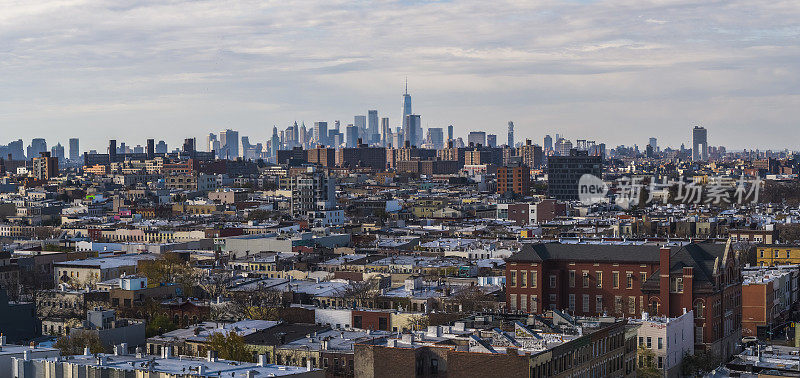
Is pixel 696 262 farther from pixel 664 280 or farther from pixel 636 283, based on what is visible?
pixel 636 283

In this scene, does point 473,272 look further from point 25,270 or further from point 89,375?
point 89,375

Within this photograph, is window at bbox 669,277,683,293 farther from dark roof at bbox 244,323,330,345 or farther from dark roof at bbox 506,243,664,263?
dark roof at bbox 244,323,330,345

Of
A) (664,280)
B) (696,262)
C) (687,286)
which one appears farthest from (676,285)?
(696,262)

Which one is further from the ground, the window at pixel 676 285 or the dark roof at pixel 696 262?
the dark roof at pixel 696 262

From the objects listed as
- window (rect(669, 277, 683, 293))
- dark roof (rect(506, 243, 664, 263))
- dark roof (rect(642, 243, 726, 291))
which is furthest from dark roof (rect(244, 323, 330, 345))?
window (rect(669, 277, 683, 293))

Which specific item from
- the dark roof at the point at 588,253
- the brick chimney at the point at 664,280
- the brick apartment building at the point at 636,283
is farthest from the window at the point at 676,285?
the dark roof at the point at 588,253

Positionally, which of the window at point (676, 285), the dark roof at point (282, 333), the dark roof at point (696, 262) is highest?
the dark roof at point (696, 262)

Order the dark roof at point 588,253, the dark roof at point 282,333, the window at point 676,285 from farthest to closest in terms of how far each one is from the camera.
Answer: the dark roof at point 588,253 → the window at point 676,285 → the dark roof at point 282,333

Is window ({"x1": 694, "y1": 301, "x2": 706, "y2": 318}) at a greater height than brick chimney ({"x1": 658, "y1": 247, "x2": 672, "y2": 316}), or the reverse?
brick chimney ({"x1": 658, "y1": 247, "x2": 672, "y2": 316})

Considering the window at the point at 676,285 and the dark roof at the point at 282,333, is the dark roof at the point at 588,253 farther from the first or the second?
the dark roof at the point at 282,333
